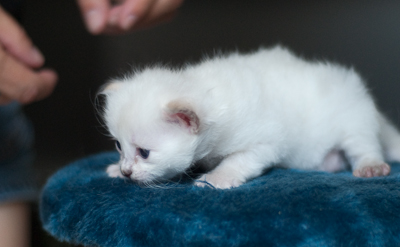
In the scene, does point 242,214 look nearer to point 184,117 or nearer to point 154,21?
point 184,117

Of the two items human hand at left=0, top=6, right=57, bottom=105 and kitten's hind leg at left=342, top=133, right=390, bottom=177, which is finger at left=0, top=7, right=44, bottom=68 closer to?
human hand at left=0, top=6, right=57, bottom=105

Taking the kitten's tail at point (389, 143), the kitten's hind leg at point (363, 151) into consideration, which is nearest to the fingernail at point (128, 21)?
the kitten's hind leg at point (363, 151)

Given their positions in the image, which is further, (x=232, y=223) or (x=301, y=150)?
(x=301, y=150)

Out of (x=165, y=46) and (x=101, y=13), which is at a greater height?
(x=101, y=13)

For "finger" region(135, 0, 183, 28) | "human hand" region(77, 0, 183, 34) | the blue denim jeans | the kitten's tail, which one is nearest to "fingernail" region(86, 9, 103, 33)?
"human hand" region(77, 0, 183, 34)

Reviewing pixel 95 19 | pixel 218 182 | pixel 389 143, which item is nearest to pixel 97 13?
pixel 95 19

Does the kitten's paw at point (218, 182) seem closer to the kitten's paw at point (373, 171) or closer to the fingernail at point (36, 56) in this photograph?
the kitten's paw at point (373, 171)

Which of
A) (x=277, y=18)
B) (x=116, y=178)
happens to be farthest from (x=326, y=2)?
(x=116, y=178)

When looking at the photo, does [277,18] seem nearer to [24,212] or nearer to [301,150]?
[301,150]
